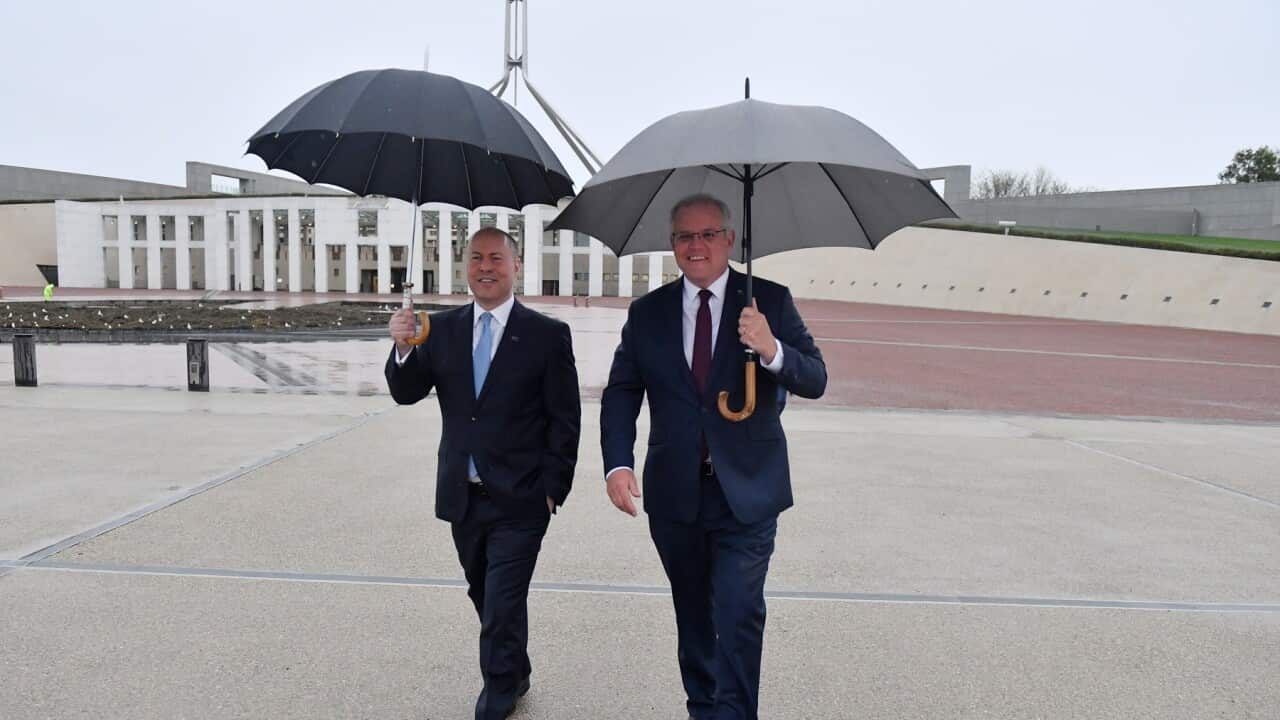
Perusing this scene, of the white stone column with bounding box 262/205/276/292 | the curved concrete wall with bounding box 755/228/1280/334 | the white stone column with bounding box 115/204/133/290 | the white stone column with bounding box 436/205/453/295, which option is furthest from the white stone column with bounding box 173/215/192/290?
the curved concrete wall with bounding box 755/228/1280/334

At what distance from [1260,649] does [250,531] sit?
5.16 meters

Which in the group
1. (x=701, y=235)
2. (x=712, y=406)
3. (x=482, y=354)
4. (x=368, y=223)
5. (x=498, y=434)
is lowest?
(x=498, y=434)

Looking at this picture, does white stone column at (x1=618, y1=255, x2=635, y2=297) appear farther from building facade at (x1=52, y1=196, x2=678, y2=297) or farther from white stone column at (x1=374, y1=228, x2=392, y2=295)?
white stone column at (x1=374, y1=228, x2=392, y2=295)

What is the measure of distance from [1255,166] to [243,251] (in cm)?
6453

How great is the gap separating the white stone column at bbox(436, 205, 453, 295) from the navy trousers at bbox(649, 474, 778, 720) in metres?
55.3

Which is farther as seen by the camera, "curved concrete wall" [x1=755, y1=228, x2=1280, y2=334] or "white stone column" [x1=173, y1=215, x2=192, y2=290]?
"white stone column" [x1=173, y1=215, x2=192, y2=290]

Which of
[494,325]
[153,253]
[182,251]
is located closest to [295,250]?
[182,251]

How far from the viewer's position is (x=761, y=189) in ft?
11.8

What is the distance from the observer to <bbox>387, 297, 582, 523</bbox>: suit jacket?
2986mm

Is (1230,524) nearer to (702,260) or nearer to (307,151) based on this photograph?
(702,260)

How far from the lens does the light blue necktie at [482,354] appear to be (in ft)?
10.1

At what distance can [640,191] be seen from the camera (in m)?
3.48

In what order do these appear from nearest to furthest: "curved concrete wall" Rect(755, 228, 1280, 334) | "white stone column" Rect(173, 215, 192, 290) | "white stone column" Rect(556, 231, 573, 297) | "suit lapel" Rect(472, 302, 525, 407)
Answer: "suit lapel" Rect(472, 302, 525, 407) → "curved concrete wall" Rect(755, 228, 1280, 334) → "white stone column" Rect(556, 231, 573, 297) → "white stone column" Rect(173, 215, 192, 290)

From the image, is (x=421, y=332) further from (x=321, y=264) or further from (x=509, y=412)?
(x=321, y=264)
